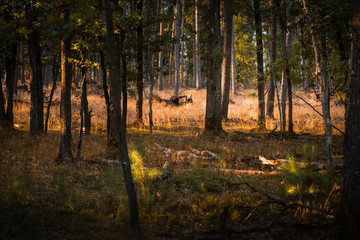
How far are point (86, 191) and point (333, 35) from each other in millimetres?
13092

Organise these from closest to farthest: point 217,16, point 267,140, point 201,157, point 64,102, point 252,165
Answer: point 64,102 < point 252,165 < point 201,157 < point 267,140 < point 217,16

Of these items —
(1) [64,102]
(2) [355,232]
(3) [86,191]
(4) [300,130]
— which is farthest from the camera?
(4) [300,130]

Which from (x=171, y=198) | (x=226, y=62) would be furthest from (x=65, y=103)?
(x=226, y=62)

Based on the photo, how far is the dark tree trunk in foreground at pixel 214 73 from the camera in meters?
12.6

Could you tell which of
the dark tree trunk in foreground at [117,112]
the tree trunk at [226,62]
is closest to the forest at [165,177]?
the dark tree trunk in foreground at [117,112]

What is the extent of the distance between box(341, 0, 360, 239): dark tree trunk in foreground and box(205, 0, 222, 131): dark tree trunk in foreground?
9092 millimetres

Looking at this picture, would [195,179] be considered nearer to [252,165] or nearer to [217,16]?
[252,165]

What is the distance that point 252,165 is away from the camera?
24.8ft

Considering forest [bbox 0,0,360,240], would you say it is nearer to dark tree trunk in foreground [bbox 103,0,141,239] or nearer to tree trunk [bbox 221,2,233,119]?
dark tree trunk in foreground [bbox 103,0,141,239]

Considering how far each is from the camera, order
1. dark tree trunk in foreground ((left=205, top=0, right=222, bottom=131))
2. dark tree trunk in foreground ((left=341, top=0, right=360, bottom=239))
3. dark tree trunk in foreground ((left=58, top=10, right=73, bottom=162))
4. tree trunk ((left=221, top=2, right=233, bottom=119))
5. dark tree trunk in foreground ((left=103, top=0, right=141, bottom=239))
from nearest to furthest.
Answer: dark tree trunk in foreground ((left=103, top=0, right=141, bottom=239)) < dark tree trunk in foreground ((left=341, top=0, right=360, bottom=239)) < dark tree trunk in foreground ((left=58, top=10, right=73, bottom=162)) < dark tree trunk in foreground ((left=205, top=0, right=222, bottom=131)) < tree trunk ((left=221, top=2, right=233, bottom=119))

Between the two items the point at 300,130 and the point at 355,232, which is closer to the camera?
the point at 355,232

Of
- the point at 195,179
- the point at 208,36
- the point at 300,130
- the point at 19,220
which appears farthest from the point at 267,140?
the point at 19,220

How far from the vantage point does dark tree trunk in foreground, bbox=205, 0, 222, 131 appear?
12594 millimetres

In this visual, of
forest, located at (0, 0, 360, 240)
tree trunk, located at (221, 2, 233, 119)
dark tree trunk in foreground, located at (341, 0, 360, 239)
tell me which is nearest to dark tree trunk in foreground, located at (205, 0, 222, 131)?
forest, located at (0, 0, 360, 240)
